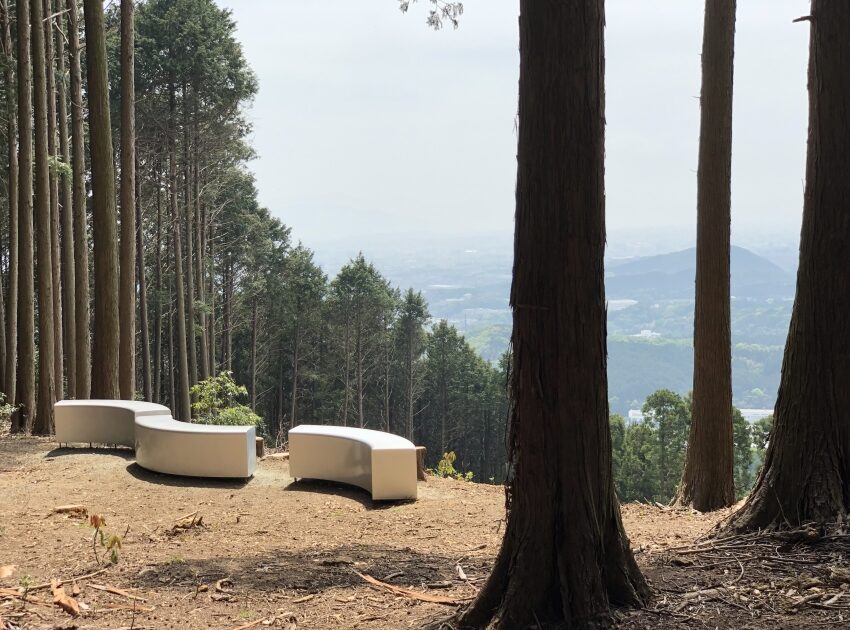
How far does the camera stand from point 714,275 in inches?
288

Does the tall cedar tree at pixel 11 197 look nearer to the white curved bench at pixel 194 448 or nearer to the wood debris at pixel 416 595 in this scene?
the white curved bench at pixel 194 448

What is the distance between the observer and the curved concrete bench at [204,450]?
8727 millimetres

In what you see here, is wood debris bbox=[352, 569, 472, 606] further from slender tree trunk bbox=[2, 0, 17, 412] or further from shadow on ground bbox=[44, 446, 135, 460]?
slender tree trunk bbox=[2, 0, 17, 412]

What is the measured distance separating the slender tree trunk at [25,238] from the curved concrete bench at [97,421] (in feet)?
8.17

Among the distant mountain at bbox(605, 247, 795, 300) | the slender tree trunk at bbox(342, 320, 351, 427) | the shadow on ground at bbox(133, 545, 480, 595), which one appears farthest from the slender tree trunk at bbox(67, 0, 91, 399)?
the distant mountain at bbox(605, 247, 795, 300)

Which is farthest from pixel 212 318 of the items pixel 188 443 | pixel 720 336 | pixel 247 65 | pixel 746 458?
pixel 720 336

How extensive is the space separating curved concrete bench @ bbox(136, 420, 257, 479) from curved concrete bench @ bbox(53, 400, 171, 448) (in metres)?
1.30

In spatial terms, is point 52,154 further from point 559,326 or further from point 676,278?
point 676,278

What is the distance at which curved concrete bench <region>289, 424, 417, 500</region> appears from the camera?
7875 mm

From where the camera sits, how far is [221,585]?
15.9ft

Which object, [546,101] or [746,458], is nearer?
[546,101]

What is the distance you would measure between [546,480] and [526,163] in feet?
4.38

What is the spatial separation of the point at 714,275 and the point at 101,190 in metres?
8.07

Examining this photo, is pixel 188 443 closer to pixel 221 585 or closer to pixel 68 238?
pixel 221 585
